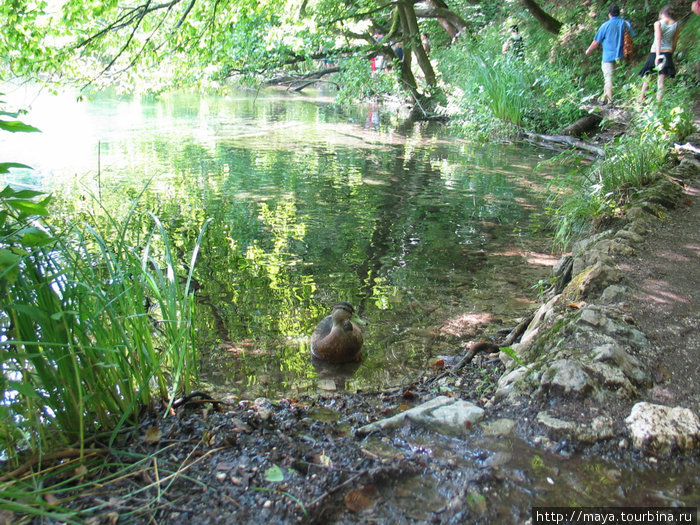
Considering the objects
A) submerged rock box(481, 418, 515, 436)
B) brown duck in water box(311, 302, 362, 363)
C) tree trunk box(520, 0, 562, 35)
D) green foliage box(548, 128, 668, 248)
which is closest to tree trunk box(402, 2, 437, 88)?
tree trunk box(520, 0, 562, 35)

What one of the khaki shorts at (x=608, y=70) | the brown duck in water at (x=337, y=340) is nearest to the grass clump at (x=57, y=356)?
the brown duck in water at (x=337, y=340)

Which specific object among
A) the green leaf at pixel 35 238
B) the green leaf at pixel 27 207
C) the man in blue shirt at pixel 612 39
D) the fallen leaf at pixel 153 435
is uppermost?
the man in blue shirt at pixel 612 39

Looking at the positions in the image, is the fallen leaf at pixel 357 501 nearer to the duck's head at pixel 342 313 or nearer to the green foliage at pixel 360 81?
the duck's head at pixel 342 313

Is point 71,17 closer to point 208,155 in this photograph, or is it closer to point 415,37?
point 208,155

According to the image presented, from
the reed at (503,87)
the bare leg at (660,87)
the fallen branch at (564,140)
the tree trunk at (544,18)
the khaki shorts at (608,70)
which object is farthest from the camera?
the tree trunk at (544,18)

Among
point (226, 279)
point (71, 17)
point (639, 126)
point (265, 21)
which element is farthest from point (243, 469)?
point (265, 21)

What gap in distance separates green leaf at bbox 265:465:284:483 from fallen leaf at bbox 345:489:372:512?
0.28 m

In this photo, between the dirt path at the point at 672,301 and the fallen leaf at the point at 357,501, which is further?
the dirt path at the point at 672,301

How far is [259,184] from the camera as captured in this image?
32.4 feet

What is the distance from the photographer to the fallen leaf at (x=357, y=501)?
1.96m

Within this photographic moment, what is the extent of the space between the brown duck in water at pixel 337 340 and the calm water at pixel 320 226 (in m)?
0.12

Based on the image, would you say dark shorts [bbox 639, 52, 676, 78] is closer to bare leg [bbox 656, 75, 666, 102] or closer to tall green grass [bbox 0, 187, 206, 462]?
bare leg [bbox 656, 75, 666, 102]

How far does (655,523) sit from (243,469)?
4.98 feet

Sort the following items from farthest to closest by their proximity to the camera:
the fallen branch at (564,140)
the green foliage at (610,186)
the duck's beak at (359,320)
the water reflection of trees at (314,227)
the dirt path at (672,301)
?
the fallen branch at (564,140), the green foliage at (610,186), the water reflection of trees at (314,227), the duck's beak at (359,320), the dirt path at (672,301)
